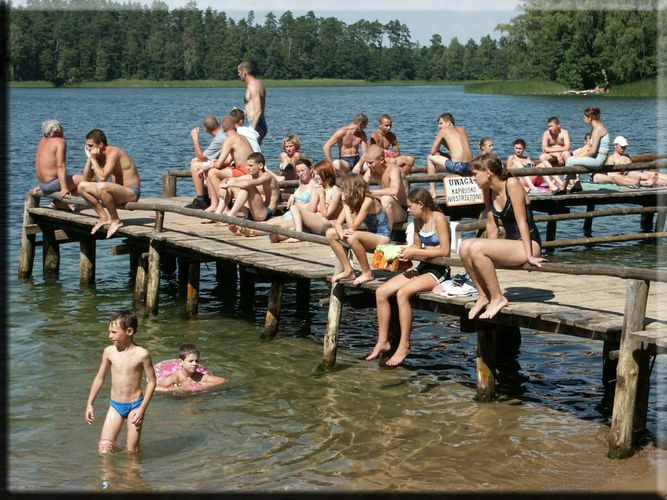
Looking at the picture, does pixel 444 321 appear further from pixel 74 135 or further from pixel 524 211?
pixel 74 135

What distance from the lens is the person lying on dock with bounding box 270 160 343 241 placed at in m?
13.3

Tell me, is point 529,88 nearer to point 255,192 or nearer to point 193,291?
point 193,291

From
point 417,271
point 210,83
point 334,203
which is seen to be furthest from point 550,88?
point 417,271

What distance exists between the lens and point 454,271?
13016mm

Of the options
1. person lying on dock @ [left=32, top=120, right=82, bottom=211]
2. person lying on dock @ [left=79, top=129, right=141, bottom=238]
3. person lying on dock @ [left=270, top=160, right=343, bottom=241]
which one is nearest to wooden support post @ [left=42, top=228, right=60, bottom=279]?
person lying on dock @ [left=32, top=120, right=82, bottom=211]

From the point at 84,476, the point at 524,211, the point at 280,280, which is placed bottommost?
the point at 84,476

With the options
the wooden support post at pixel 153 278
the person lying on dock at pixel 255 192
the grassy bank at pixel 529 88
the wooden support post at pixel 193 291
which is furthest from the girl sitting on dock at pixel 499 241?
the grassy bank at pixel 529 88

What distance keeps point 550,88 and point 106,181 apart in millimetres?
84799

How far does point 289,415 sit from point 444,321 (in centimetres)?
465

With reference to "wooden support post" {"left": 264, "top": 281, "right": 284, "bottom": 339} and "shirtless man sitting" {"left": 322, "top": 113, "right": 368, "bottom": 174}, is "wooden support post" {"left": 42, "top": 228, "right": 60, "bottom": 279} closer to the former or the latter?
"shirtless man sitting" {"left": 322, "top": 113, "right": 368, "bottom": 174}

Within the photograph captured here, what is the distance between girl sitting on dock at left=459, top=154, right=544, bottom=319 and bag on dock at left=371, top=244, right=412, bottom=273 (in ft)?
3.87

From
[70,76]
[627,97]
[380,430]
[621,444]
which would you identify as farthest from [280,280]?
[70,76]

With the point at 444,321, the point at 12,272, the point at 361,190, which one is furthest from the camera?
the point at 12,272

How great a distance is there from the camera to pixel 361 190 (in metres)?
12.0
